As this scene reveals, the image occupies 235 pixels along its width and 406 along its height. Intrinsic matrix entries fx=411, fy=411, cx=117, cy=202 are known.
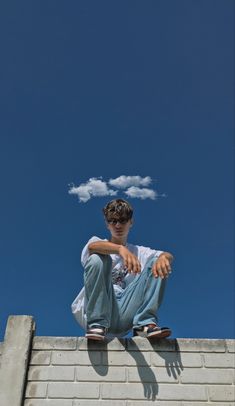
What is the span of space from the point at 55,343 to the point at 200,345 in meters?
1.31

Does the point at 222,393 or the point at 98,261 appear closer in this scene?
the point at 222,393

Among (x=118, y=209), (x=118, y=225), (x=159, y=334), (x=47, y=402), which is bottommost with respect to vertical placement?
(x=47, y=402)

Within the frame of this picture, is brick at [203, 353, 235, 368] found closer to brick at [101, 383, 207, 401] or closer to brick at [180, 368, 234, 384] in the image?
brick at [180, 368, 234, 384]

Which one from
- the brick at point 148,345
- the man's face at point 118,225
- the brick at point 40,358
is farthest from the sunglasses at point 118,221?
the brick at point 40,358

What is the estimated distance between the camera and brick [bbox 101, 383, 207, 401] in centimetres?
345

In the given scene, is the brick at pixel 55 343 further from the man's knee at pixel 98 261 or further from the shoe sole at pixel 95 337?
the man's knee at pixel 98 261

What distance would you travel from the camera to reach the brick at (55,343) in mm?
3672

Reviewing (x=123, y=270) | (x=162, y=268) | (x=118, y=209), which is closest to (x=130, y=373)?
(x=162, y=268)

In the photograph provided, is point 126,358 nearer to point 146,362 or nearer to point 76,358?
point 146,362

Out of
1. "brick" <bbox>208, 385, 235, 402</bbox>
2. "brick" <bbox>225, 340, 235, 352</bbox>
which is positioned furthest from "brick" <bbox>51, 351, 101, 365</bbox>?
"brick" <bbox>225, 340, 235, 352</bbox>

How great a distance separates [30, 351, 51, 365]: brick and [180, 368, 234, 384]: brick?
1181 millimetres

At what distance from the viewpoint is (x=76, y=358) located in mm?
3602

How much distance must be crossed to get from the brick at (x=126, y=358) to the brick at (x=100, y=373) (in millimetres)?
50

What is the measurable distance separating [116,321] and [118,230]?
92 cm
